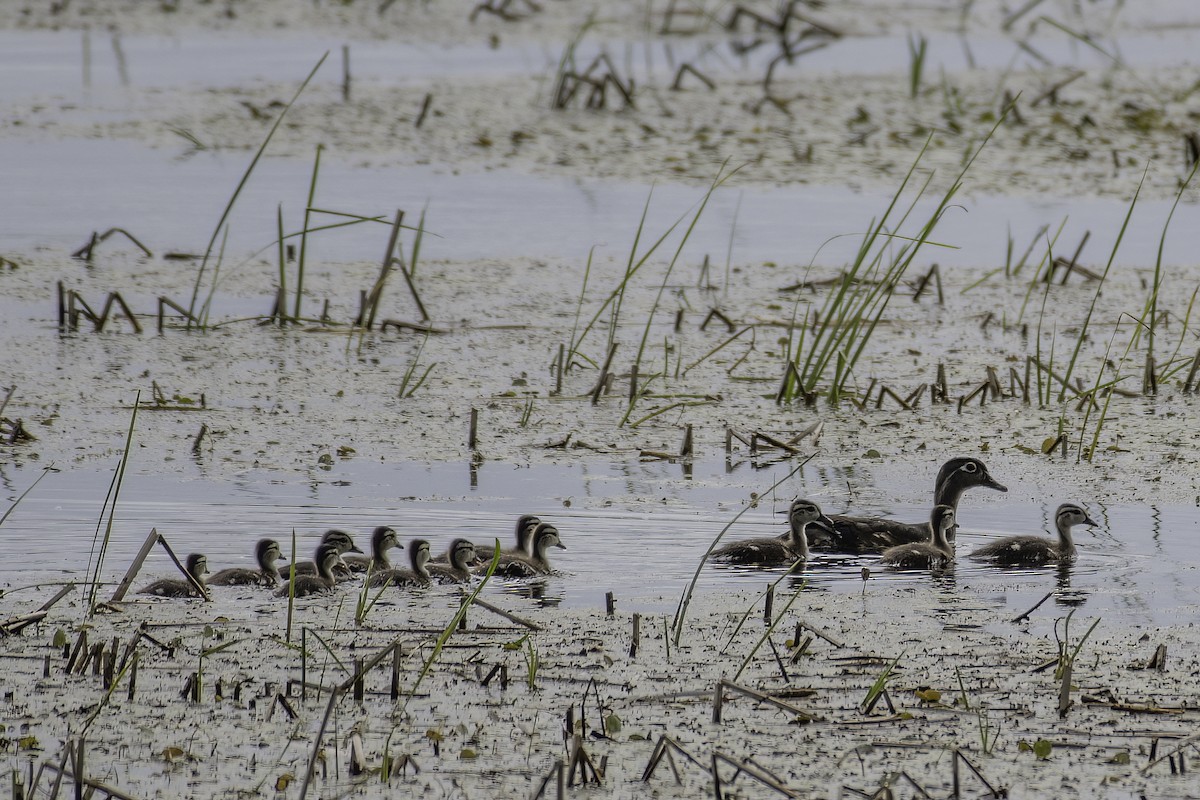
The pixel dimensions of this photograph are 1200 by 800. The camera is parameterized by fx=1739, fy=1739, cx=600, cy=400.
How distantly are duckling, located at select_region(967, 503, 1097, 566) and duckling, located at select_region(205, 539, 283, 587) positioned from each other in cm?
245

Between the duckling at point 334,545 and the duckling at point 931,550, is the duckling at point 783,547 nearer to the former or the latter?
the duckling at point 931,550

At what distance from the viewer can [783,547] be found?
6.08m

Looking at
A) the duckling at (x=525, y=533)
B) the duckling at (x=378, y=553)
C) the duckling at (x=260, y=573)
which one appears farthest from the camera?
the duckling at (x=525, y=533)

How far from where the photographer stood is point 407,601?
546 centimetres

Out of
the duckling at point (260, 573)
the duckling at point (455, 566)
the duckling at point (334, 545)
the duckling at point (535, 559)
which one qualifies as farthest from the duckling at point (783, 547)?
the duckling at point (260, 573)

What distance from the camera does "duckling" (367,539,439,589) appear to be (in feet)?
18.5

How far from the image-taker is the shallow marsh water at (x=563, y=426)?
4.23 metres

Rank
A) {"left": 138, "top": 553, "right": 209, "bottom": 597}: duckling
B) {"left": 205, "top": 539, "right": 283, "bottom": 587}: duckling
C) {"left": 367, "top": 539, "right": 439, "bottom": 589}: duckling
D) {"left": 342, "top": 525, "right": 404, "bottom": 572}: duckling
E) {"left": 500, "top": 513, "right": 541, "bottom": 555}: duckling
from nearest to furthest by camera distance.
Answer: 1. {"left": 138, "top": 553, "right": 209, "bottom": 597}: duckling
2. {"left": 205, "top": 539, "right": 283, "bottom": 587}: duckling
3. {"left": 367, "top": 539, "right": 439, "bottom": 589}: duckling
4. {"left": 342, "top": 525, "right": 404, "bottom": 572}: duckling
5. {"left": 500, "top": 513, "right": 541, "bottom": 555}: duckling

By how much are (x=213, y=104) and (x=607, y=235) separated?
4.62 metres

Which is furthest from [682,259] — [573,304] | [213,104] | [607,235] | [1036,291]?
[213,104]

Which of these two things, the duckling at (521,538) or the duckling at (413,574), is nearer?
the duckling at (413,574)

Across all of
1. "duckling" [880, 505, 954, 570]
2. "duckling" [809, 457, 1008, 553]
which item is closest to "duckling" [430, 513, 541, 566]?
"duckling" [809, 457, 1008, 553]

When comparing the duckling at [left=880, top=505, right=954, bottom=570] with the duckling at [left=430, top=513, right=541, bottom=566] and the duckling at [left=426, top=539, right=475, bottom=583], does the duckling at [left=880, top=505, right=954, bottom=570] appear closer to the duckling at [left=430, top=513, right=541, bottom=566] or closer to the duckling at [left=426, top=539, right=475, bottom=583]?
the duckling at [left=430, top=513, right=541, bottom=566]

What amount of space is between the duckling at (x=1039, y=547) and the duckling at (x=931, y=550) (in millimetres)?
121
